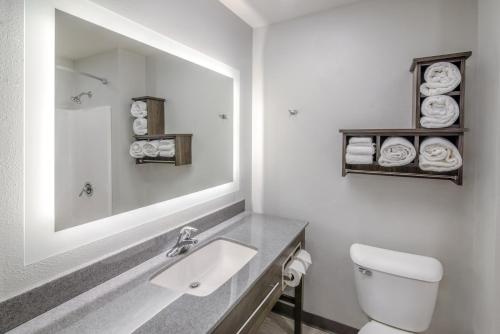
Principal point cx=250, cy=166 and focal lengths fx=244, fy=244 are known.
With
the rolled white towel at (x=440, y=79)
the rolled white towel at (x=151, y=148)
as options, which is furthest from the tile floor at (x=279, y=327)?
the rolled white towel at (x=440, y=79)

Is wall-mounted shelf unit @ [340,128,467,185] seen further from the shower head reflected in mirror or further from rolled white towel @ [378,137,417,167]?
the shower head reflected in mirror

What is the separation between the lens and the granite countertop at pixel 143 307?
0.76 meters

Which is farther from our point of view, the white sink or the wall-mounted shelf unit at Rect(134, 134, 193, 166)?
the wall-mounted shelf unit at Rect(134, 134, 193, 166)

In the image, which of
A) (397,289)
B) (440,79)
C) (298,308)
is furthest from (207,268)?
(440,79)

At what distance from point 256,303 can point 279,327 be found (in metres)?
1.02

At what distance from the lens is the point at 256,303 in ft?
3.54

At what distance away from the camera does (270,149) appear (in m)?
2.01

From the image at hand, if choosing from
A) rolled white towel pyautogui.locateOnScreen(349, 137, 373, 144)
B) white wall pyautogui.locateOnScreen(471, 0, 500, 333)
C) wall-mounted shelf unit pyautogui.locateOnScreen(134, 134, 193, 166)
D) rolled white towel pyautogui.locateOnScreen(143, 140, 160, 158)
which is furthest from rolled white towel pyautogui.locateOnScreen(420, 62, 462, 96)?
rolled white towel pyautogui.locateOnScreen(143, 140, 160, 158)

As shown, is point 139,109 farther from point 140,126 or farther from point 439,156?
point 439,156

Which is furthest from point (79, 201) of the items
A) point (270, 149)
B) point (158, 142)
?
point (270, 149)

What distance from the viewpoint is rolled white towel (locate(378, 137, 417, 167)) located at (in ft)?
4.36

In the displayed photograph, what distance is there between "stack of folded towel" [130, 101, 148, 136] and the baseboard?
164cm

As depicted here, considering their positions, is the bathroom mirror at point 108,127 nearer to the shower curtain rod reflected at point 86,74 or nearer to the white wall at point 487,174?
the shower curtain rod reflected at point 86,74

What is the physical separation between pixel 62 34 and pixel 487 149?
1.92 meters
